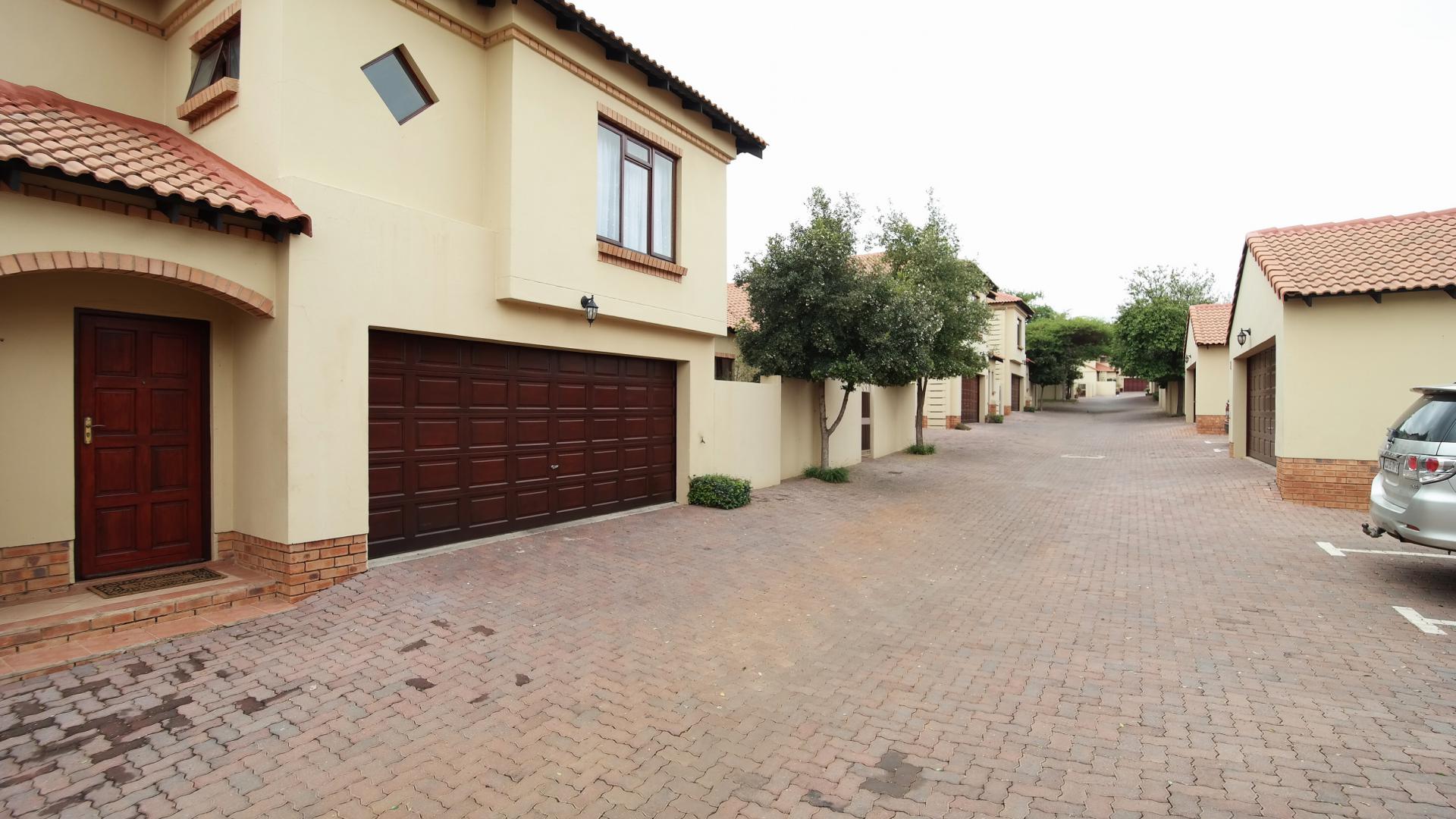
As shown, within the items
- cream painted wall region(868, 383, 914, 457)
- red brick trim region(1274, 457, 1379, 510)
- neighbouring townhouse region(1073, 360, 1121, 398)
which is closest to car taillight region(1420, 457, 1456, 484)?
red brick trim region(1274, 457, 1379, 510)

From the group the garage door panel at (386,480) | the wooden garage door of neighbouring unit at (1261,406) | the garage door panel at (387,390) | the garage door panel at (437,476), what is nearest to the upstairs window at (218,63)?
the garage door panel at (387,390)

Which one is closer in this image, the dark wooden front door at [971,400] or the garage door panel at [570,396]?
the garage door panel at [570,396]

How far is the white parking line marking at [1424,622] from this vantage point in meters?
5.45

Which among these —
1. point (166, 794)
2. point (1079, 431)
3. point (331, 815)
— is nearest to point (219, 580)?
point (166, 794)

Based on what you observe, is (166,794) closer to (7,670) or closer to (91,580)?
(7,670)

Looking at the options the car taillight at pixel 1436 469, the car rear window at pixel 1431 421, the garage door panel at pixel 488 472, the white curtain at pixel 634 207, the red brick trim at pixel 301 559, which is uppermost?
the white curtain at pixel 634 207

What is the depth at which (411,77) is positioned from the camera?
7266 millimetres

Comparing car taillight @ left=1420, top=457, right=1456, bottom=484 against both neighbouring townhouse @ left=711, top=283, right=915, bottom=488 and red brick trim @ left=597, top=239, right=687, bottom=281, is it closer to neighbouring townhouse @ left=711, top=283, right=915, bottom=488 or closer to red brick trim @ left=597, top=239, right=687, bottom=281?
neighbouring townhouse @ left=711, top=283, right=915, bottom=488

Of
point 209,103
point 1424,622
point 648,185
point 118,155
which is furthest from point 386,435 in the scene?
point 1424,622

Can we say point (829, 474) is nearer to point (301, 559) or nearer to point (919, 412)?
point (919, 412)

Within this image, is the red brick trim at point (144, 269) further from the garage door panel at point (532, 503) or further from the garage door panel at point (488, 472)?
the garage door panel at point (532, 503)

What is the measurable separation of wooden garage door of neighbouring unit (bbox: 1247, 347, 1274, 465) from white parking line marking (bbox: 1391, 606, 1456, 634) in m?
8.79

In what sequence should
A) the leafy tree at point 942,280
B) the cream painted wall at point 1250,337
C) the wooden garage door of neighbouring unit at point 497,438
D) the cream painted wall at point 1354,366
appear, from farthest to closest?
1. the leafy tree at point 942,280
2. the cream painted wall at point 1250,337
3. the cream painted wall at point 1354,366
4. the wooden garage door of neighbouring unit at point 497,438

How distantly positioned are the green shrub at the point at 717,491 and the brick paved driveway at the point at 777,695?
238 centimetres
